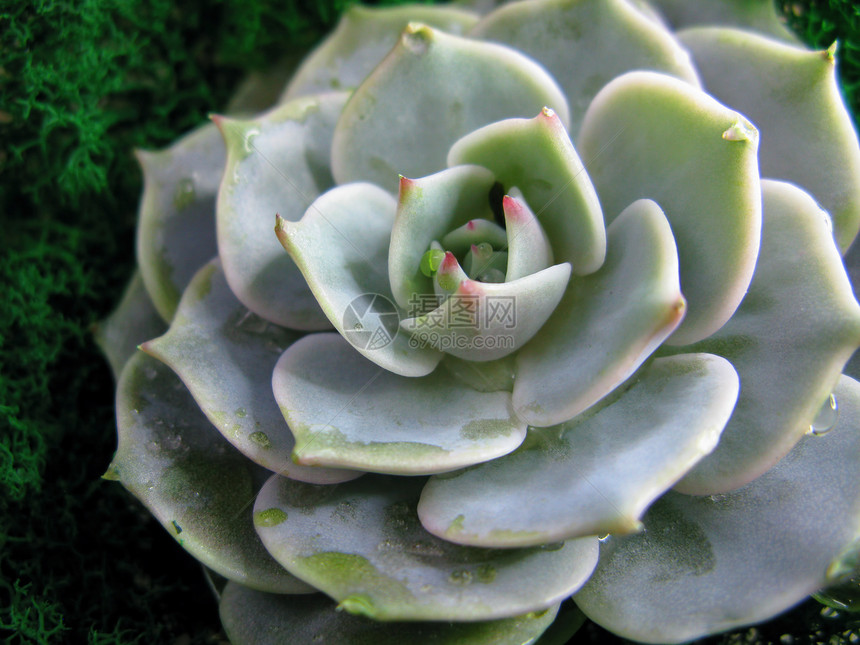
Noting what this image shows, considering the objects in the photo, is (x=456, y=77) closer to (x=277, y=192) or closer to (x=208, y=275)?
(x=277, y=192)

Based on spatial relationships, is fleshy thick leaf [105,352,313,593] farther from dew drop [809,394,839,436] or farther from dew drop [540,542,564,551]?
dew drop [809,394,839,436]

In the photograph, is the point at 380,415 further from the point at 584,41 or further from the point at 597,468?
the point at 584,41

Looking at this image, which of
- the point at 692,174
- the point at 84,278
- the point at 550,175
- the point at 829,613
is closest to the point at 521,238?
the point at 550,175

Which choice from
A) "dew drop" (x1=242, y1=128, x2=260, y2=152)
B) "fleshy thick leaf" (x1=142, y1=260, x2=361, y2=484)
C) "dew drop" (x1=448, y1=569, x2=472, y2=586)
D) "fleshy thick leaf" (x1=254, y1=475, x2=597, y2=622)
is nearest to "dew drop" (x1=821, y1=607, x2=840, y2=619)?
"fleshy thick leaf" (x1=254, y1=475, x2=597, y2=622)

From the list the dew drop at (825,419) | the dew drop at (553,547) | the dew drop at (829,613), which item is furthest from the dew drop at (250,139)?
the dew drop at (829,613)

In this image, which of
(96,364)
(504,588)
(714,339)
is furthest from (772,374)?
(96,364)
